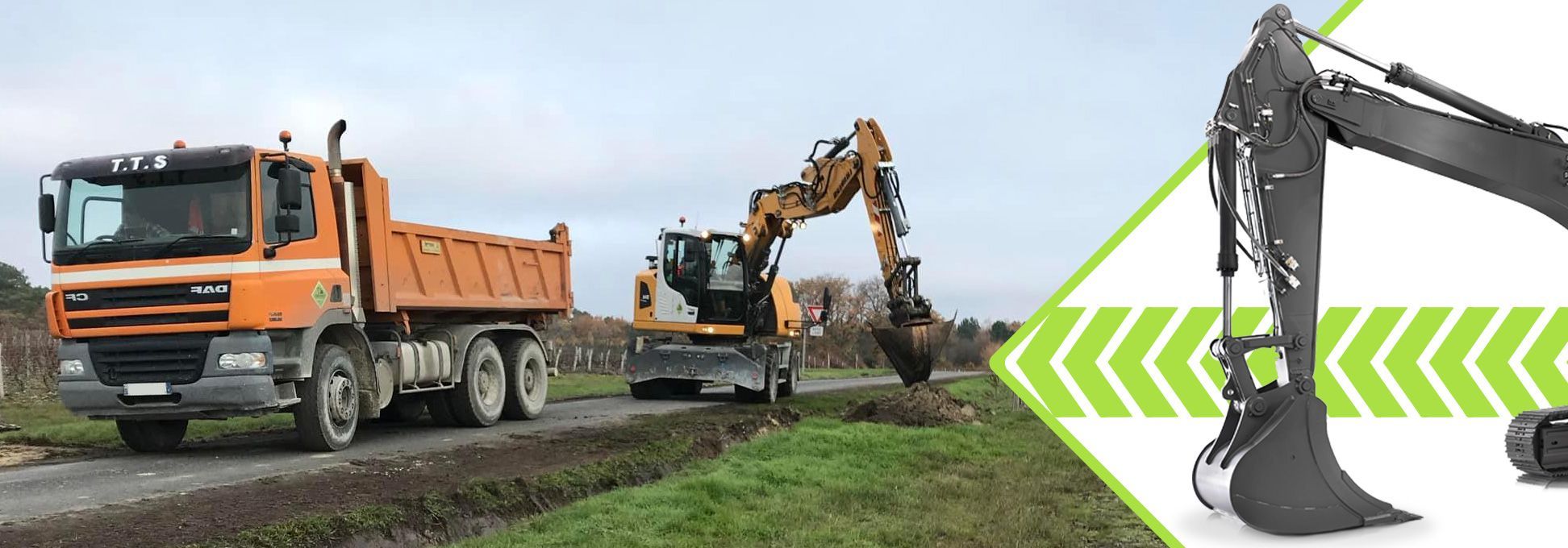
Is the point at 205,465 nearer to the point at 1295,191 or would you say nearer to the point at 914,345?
the point at 1295,191

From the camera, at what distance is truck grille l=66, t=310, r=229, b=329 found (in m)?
9.62

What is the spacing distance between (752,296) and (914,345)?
2895mm

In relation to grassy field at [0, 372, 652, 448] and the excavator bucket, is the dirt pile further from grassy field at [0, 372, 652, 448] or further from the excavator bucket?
grassy field at [0, 372, 652, 448]

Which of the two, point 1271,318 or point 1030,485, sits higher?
point 1271,318

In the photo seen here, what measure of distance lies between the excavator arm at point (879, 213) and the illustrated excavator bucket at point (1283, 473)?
9194mm

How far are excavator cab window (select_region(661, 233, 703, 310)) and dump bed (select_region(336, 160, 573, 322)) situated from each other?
1993mm

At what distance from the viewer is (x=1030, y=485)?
9547 mm

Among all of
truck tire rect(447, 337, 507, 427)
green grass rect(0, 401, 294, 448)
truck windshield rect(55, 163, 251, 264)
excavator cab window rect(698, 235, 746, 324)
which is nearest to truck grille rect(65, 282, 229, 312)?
truck windshield rect(55, 163, 251, 264)

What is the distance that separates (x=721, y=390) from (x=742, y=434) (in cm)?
783

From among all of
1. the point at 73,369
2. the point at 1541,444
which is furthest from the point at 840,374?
the point at 1541,444

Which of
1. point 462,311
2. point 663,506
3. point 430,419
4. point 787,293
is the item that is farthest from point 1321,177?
point 787,293

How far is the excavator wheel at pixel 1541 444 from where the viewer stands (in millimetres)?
7609

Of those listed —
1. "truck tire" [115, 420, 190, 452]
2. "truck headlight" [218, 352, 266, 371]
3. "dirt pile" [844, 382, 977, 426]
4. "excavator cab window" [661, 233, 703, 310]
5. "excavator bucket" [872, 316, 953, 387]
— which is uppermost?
"excavator cab window" [661, 233, 703, 310]

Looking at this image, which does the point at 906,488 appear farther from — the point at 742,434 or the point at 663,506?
the point at 742,434
